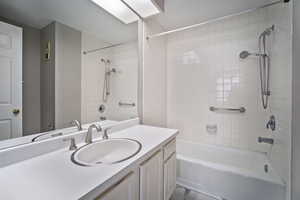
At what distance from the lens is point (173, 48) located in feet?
7.53

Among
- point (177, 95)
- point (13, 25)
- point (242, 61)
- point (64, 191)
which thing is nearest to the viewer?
point (64, 191)

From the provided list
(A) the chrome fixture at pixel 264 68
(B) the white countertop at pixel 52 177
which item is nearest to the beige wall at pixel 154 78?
(B) the white countertop at pixel 52 177

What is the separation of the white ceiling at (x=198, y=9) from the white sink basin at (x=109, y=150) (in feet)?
5.32

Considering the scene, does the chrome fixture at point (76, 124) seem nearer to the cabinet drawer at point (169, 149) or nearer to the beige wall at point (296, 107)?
the cabinet drawer at point (169, 149)

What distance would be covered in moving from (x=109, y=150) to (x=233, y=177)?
1212 mm

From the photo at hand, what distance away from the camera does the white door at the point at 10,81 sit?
698mm

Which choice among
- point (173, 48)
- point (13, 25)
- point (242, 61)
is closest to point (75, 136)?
point (13, 25)

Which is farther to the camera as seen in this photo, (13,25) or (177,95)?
(177,95)

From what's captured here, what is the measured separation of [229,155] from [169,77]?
1489 millimetres

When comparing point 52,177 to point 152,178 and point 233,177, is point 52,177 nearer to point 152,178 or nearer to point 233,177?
point 152,178

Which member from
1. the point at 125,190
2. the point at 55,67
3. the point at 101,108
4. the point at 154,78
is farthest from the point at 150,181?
the point at 154,78

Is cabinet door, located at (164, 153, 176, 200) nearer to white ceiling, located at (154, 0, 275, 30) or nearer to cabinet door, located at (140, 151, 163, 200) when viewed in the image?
cabinet door, located at (140, 151, 163, 200)

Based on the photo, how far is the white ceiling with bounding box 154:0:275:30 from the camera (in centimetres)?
152

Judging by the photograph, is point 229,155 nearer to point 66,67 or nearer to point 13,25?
point 66,67
